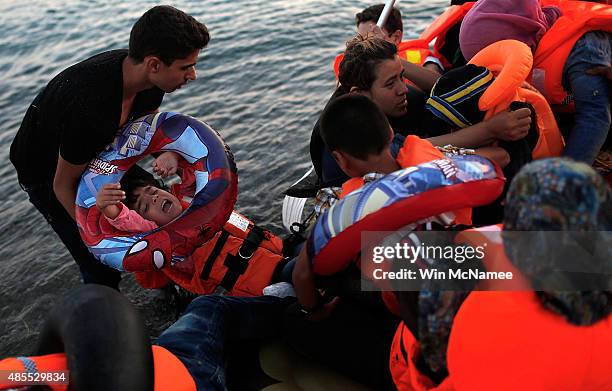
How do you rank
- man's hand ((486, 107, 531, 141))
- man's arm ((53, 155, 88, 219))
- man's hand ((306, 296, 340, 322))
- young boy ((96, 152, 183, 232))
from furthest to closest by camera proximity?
young boy ((96, 152, 183, 232)) → man's arm ((53, 155, 88, 219)) → man's hand ((486, 107, 531, 141)) → man's hand ((306, 296, 340, 322))

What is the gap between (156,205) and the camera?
3303 mm

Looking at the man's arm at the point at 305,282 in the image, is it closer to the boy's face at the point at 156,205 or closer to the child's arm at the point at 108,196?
the child's arm at the point at 108,196

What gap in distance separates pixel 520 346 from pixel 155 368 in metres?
1.01

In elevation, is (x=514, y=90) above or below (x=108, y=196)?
above

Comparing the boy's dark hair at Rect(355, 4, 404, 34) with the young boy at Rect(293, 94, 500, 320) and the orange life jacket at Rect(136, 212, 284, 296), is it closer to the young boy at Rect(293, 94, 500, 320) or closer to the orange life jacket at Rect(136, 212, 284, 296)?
the orange life jacket at Rect(136, 212, 284, 296)

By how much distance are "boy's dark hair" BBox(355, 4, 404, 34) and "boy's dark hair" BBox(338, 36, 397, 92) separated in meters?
1.50

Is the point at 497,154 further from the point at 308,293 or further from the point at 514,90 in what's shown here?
the point at 308,293

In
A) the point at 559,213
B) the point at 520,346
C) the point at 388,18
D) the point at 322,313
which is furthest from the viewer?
the point at 388,18

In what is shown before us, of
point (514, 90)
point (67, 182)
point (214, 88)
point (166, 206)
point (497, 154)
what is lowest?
point (214, 88)

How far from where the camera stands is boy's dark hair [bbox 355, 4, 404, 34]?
4.64m

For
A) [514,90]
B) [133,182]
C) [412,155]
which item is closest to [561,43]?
[514,90]

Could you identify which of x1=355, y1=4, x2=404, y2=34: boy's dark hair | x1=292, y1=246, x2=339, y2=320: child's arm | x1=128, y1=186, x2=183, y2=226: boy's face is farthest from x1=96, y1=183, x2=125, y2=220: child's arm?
x1=355, y1=4, x2=404, y2=34: boy's dark hair

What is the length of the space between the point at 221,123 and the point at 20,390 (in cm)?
487
